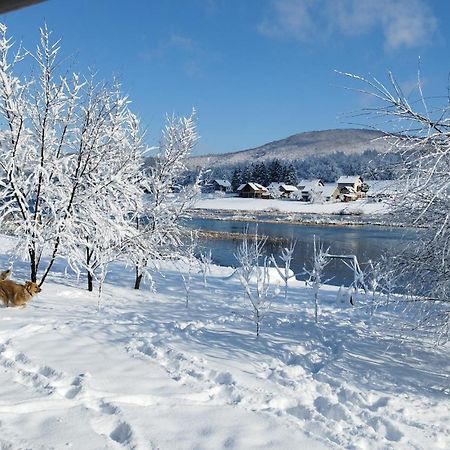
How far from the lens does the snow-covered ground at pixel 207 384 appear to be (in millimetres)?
3793

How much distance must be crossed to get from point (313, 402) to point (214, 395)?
1130mm

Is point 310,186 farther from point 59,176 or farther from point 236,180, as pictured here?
point 59,176

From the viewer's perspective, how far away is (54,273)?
15266mm

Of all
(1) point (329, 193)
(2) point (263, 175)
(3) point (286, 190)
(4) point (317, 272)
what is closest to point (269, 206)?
(1) point (329, 193)

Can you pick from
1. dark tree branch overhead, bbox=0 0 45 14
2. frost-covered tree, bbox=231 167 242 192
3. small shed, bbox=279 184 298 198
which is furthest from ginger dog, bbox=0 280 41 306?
frost-covered tree, bbox=231 167 242 192

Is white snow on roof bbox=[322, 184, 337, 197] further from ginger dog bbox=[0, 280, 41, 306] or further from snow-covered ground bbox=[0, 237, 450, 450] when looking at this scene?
ginger dog bbox=[0, 280, 41, 306]

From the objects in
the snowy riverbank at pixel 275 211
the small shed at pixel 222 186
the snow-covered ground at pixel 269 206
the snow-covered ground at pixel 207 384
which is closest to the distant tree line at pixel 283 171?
the small shed at pixel 222 186

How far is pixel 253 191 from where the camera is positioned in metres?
104

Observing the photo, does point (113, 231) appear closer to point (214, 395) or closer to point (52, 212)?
point (52, 212)

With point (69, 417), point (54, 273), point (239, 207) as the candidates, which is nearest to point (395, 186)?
point (69, 417)

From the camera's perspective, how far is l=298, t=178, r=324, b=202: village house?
95.0 m

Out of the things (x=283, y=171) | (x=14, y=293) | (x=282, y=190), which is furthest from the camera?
(x=283, y=171)

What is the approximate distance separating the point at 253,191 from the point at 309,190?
518 inches

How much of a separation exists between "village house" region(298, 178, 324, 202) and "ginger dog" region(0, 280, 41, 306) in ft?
287
